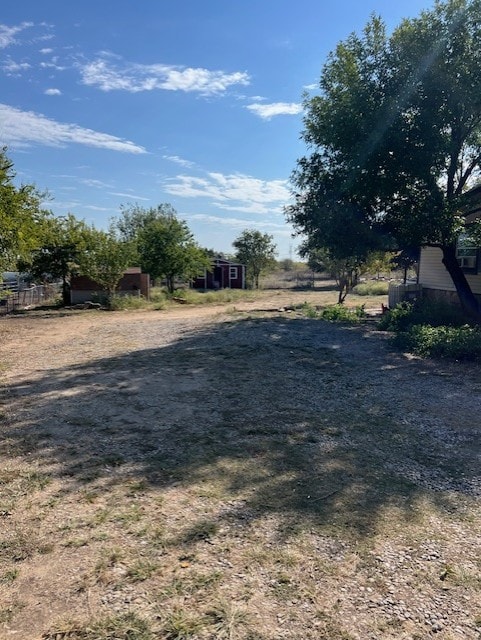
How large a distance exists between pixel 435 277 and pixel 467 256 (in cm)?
194

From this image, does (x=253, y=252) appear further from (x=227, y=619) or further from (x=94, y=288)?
(x=227, y=619)

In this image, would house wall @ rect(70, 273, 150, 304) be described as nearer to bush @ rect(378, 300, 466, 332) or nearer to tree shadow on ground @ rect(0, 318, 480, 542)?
bush @ rect(378, 300, 466, 332)

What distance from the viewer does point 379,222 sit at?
1175 cm

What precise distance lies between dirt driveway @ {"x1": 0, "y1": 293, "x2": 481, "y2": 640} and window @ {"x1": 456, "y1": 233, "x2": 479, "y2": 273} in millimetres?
6857

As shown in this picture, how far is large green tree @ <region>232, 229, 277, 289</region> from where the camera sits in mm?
44031

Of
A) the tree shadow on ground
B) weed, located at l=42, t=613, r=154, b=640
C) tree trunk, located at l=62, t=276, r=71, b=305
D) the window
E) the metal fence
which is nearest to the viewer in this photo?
weed, located at l=42, t=613, r=154, b=640

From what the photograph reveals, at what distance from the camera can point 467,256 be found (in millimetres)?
12875

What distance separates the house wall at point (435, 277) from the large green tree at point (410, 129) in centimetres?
223

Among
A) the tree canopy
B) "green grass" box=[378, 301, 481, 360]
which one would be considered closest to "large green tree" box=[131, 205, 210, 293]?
the tree canopy

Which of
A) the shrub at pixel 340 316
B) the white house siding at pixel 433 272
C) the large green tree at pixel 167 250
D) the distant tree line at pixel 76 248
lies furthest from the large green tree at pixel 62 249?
the white house siding at pixel 433 272

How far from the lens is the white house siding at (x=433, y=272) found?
14.1 meters

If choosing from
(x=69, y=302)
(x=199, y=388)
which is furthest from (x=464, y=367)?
(x=69, y=302)

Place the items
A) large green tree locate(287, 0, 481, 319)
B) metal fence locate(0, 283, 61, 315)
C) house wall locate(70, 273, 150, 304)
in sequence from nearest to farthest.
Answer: large green tree locate(287, 0, 481, 319) < metal fence locate(0, 283, 61, 315) < house wall locate(70, 273, 150, 304)

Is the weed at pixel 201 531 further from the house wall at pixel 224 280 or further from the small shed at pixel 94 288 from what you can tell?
the house wall at pixel 224 280
